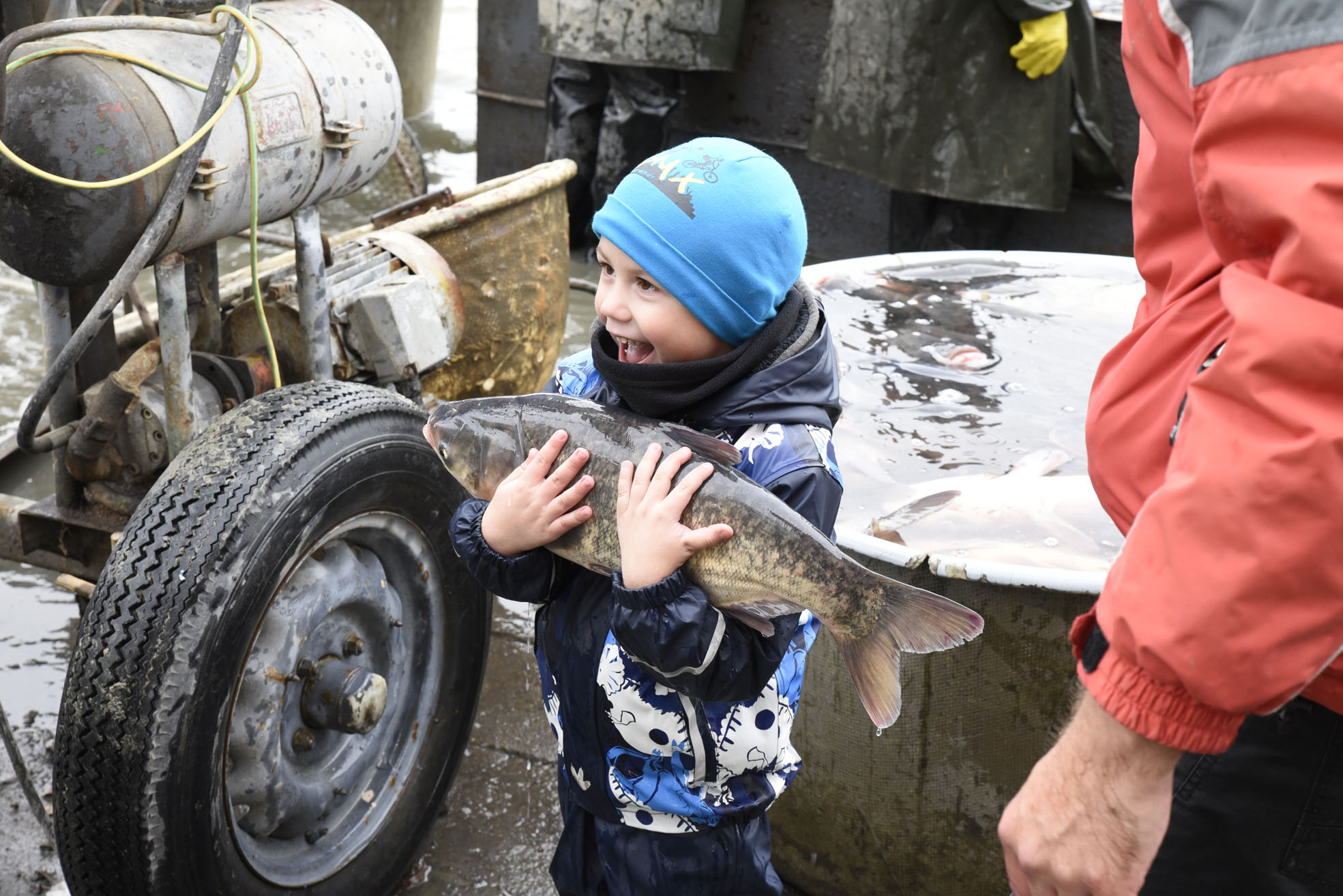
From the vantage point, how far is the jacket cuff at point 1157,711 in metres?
1.08

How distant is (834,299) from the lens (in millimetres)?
3502

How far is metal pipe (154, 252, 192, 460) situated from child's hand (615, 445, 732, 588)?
135 centimetres

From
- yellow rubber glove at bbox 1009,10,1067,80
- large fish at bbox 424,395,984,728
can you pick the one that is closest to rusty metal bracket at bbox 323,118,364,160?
large fish at bbox 424,395,984,728

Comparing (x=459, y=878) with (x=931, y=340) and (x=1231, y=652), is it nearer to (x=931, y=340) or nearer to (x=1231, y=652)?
(x=931, y=340)

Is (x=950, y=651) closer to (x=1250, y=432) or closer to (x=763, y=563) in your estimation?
(x=763, y=563)

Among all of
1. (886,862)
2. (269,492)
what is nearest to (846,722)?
(886,862)

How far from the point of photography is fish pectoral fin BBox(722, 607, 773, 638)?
1.50 m

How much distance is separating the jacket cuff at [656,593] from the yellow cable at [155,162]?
4.20ft

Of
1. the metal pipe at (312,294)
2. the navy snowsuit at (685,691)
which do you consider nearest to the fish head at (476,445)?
the navy snowsuit at (685,691)

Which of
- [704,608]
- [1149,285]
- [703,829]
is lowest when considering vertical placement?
[703,829]

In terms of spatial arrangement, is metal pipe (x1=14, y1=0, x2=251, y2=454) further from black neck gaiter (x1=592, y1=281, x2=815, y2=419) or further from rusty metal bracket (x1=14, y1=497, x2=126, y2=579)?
black neck gaiter (x1=592, y1=281, x2=815, y2=419)

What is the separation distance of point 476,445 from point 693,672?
43 centimetres

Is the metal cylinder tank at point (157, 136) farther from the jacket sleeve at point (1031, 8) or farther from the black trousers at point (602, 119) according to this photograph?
the black trousers at point (602, 119)

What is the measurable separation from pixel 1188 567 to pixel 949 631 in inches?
16.8
